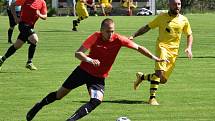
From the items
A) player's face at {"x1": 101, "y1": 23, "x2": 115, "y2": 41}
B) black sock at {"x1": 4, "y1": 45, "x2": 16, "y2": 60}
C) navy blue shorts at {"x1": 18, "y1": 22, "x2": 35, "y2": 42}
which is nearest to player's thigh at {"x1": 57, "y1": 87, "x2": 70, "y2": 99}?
player's face at {"x1": 101, "y1": 23, "x2": 115, "y2": 41}

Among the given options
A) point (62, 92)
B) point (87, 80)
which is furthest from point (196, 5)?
point (87, 80)

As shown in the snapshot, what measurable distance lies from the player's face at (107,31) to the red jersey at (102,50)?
3.8 inches

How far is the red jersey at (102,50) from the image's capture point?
31.7ft

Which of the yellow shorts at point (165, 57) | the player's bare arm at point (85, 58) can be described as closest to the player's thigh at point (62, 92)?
the player's bare arm at point (85, 58)

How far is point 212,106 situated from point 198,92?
1.68m

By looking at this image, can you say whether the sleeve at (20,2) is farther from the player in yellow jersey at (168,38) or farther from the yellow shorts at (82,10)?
the yellow shorts at (82,10)

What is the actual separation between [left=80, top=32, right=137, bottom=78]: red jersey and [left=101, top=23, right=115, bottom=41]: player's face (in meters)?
0.10

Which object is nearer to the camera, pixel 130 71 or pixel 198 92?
pixel 198 92

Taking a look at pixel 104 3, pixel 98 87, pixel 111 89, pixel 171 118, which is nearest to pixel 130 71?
pixel 111 89

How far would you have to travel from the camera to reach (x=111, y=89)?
14141 mm

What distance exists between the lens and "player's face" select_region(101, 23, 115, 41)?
30.9 feet

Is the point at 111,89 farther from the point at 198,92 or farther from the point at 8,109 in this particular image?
the point at 8,109

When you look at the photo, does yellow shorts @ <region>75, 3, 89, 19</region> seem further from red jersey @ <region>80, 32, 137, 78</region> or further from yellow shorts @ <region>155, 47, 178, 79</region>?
red jersey @ <region>80, 32, 137, 78</region>

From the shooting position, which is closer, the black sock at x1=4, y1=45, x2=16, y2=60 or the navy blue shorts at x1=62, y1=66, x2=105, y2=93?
the navy blue shorts at x1=62, y1=66, x2=105, y2=93
